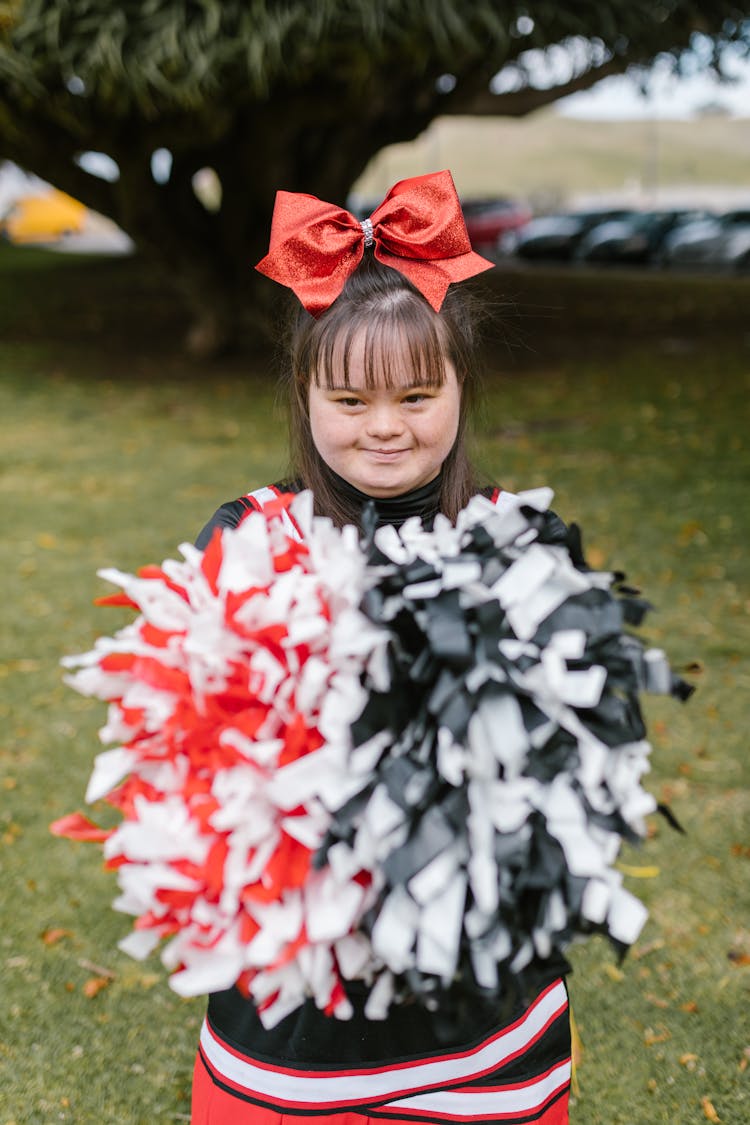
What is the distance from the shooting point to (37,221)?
35062 mm

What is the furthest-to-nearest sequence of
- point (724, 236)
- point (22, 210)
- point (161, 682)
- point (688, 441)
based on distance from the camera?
point (22, 210) → point (724, 236) → point (688, 441) → point (161, 682)

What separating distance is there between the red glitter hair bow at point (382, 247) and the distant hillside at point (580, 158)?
2249 inches

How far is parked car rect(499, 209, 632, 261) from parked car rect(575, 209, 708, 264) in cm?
36

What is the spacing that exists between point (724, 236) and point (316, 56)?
1664cm

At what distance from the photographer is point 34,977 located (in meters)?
2.95

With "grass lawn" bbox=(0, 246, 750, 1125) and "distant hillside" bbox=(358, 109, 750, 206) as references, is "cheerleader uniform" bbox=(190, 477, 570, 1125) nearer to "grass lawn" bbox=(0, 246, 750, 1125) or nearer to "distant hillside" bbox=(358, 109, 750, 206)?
"grass lawn" bbox=(0, 246, 750, 1125)

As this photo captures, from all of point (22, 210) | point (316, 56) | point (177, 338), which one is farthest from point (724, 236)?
point (22, 210)

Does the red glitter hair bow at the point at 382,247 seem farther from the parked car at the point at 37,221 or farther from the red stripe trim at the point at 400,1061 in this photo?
the parked car at the point at 37,221

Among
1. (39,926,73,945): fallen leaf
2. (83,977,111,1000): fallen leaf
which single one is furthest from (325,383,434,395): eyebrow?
(39,926,73,945): fallen leaf

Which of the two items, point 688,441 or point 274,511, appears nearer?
point 274,511

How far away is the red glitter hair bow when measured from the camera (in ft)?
5.79

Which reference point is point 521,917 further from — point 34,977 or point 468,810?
point 34,977

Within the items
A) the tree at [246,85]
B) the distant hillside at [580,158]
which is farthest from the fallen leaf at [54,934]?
the distant hillside at [580,158]

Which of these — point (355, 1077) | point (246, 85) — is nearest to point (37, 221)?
point (246, 85)
